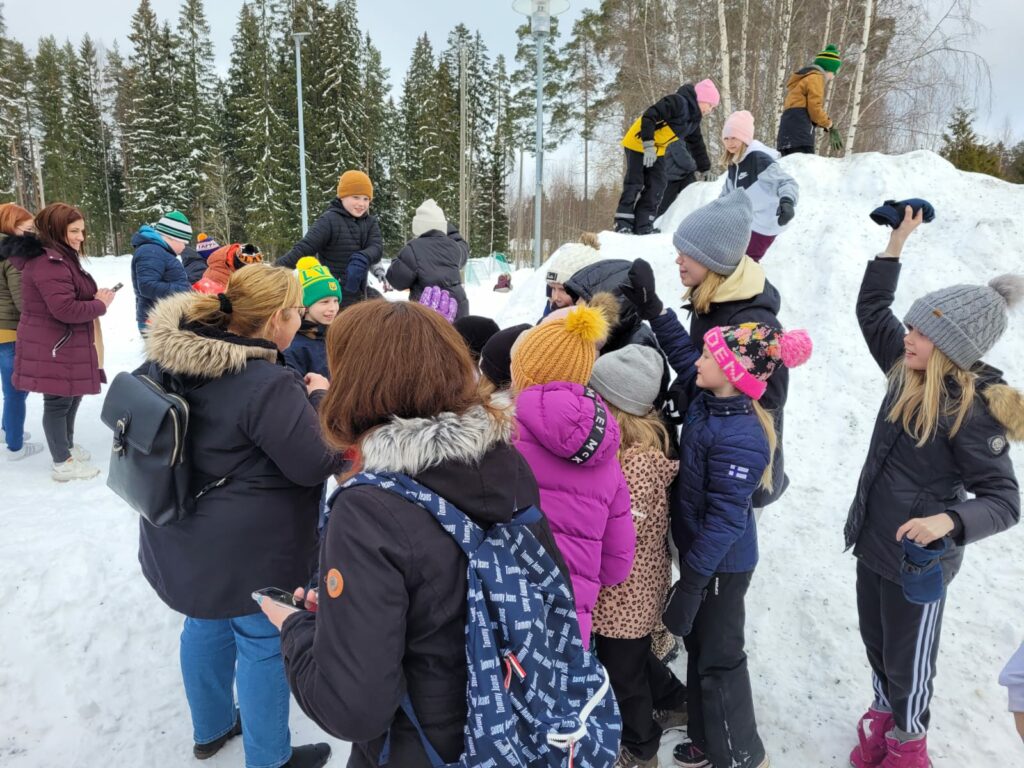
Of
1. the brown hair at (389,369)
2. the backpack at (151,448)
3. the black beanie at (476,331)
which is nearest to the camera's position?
the brown hair at (389,369)

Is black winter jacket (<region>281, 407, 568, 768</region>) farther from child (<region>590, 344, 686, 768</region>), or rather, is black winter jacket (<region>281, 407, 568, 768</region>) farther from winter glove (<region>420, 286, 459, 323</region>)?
winter glove (<region>420, 286, 459, 323</region>)

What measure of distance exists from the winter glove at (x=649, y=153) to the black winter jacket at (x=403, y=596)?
835 cm

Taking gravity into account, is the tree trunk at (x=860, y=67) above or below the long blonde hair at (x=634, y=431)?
above

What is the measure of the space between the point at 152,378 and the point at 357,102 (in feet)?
114

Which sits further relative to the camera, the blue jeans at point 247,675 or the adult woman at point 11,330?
the adult woman at point 11,330

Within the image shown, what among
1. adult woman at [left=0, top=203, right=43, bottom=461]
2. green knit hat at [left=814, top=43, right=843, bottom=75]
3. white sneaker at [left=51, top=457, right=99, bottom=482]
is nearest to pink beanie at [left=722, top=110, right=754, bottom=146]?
green knit hat at [left=814, top=43, right=843, bottom=75]

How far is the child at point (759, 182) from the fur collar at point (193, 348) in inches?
158

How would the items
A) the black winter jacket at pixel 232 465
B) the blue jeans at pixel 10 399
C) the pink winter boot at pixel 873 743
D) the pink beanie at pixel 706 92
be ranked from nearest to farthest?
the black winter jacket at pixel 232 465 < the pink winter boot at pixel 873 743 < the blue jeans at pixel 10 399 < the pink beanie at pixel 706 92

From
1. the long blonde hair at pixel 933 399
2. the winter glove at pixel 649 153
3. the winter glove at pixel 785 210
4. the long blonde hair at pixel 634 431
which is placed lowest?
the long blonde hair at pixel 634 431

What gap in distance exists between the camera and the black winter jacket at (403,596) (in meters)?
1.21

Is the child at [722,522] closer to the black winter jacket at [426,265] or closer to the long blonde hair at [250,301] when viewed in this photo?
the long blonde hair at [250,301]

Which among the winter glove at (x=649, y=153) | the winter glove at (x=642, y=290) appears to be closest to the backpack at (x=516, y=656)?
the winter glove at (x=642, y=290)

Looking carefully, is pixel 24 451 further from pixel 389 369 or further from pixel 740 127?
pixel 740 127

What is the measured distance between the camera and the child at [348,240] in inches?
210
